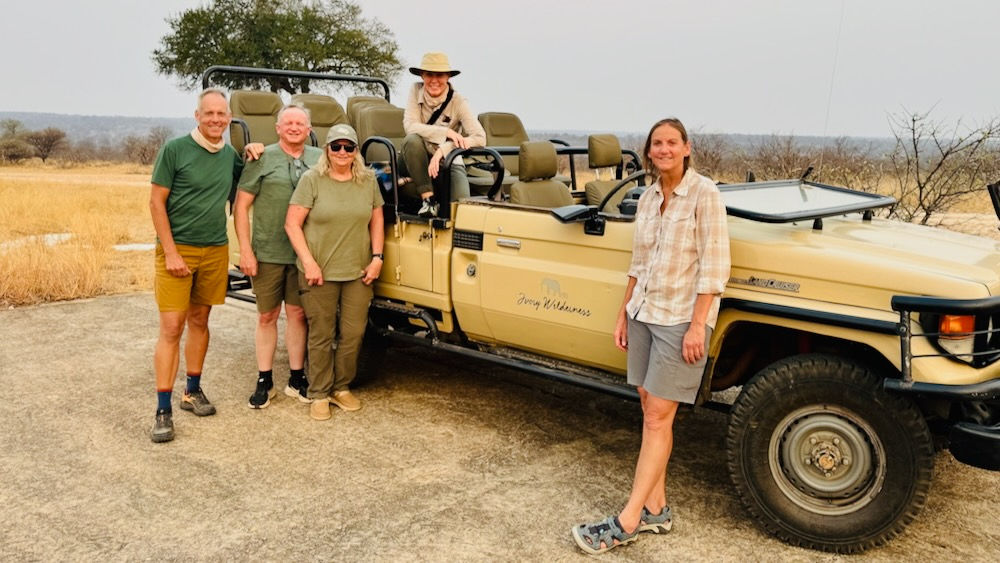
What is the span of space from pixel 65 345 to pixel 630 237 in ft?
16.8

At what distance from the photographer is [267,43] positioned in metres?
36.5

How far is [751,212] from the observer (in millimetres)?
3781

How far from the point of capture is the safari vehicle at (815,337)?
3395mm

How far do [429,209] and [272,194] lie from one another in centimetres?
101

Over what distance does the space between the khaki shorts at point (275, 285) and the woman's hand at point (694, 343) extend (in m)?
2.87

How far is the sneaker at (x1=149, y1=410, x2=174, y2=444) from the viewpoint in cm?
491

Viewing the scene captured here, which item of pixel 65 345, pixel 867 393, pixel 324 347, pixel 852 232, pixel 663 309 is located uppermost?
pixel 852 232

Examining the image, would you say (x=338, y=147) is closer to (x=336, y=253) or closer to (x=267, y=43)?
(x=336, y=253)

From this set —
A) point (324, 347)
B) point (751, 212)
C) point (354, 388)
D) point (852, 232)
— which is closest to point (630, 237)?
point (751, 212)

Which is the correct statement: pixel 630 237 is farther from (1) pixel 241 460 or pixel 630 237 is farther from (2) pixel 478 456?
(1) pixel 241 460

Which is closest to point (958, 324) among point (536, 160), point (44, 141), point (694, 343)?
point (694, 343)

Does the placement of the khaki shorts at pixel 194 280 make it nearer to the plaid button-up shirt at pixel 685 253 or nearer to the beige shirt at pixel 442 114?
the beige shirt at pixel 442 114

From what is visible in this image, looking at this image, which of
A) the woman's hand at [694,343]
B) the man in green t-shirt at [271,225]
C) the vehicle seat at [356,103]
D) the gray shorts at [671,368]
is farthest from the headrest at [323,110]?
the woman's hand at [694,343]

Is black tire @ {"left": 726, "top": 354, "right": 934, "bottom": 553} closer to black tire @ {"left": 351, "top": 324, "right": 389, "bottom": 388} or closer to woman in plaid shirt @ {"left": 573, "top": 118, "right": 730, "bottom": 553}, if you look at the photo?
woman in plaid shirt @ {"left": 573, "top": 118, "right": 730, "bottom": 553}
